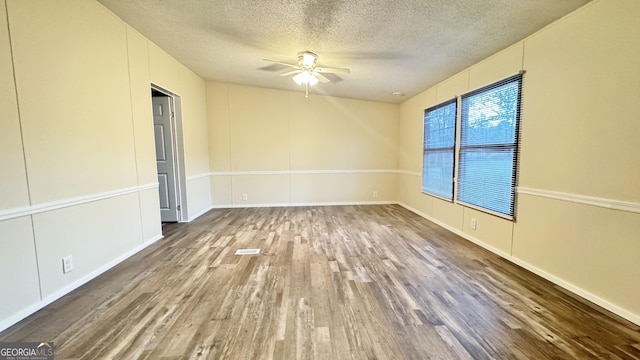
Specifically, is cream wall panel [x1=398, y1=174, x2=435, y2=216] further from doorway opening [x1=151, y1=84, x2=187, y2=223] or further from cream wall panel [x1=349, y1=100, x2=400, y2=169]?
doorway opening [x1=151, y1=84, x2=187, y2=223]

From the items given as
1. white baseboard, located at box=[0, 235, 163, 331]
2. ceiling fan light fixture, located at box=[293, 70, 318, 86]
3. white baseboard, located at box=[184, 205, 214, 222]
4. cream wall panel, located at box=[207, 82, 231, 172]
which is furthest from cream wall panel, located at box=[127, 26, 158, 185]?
cream wall panel, located at box=[207, 82, 231, 172]

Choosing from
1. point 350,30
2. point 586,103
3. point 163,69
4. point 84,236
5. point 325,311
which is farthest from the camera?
point 163,69

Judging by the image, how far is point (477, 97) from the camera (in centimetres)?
345

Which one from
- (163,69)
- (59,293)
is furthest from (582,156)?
(163,69)

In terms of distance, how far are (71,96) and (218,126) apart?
3.28 metres

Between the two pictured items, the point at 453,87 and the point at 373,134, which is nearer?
the point at 453,87

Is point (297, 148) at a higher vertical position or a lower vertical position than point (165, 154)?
higher

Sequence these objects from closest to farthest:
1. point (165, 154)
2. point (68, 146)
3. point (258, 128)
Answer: point (68, 146) < point (165, 154) < point (258, 128)

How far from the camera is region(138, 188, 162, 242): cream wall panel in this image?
3266mm

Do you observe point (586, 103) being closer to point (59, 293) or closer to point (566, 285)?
point (566, 285)

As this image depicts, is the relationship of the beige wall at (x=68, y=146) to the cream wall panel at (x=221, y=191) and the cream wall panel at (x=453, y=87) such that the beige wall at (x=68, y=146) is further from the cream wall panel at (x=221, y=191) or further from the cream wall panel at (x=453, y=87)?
the cream wall panel at (x=453, y=87)

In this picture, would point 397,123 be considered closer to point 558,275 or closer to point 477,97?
point 477,97

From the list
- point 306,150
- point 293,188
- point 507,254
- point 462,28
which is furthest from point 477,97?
point 293,188

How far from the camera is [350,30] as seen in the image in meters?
2.67
